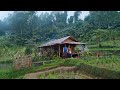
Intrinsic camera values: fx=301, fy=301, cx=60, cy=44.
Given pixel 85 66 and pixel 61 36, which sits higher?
pixel 61 36

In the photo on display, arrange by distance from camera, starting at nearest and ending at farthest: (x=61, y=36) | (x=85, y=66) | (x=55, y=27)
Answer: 1. (x=55, y=27)
2. (x=61, y=36)
3. (x=85, y=66)

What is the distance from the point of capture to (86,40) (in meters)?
7.50

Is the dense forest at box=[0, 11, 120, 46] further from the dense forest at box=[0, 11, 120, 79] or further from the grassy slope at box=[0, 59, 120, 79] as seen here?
the grassy slope at box=[0, 59, 120, 79]

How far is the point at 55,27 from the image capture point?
7.18 meters

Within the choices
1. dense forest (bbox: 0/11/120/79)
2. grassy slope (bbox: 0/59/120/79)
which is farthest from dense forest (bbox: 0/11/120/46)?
grassy slope (bbox: 0/59/120/79)

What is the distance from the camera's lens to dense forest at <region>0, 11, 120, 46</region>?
6.83 meters

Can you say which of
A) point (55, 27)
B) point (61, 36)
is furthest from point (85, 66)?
point (55, 27)

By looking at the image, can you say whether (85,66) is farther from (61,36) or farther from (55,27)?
(55,27)

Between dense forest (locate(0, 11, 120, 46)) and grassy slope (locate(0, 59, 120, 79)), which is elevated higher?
dense forest (locate(0, 11, 120, 46))

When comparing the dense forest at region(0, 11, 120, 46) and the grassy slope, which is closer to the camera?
the dense forest at region(0, 11, 120, 46)

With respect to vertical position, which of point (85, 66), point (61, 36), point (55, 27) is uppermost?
point (55, 27)

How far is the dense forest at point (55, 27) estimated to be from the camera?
6832 mm
